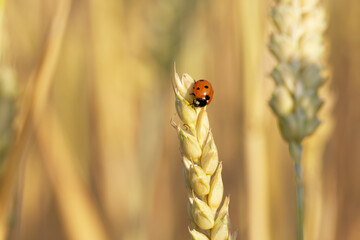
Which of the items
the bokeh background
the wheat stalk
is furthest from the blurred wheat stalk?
the wheat stalk

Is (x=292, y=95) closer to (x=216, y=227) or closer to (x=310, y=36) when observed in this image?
(x=310, y=36)

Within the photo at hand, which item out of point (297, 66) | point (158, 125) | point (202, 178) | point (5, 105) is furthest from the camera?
point (158, 125)

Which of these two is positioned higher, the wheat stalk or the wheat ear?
the wheat ear

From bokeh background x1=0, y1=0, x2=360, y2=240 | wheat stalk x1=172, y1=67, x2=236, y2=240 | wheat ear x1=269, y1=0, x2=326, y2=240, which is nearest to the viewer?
wheat stalk x1=172, y1=67, x2=236, y2=240

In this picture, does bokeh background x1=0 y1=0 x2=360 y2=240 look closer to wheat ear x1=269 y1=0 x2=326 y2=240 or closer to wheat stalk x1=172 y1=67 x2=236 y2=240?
wheat ear x1=269 y1=0 x2=326 y2=240

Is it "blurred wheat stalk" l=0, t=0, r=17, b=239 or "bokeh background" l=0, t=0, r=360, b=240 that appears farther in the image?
"bokeh background" l=0, t=0, r=360, b=240

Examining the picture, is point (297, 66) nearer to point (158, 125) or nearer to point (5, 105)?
point (5, 105)

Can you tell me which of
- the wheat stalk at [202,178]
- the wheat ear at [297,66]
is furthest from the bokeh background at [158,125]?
the wheat stalk at [202,178]

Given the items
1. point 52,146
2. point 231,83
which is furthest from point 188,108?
point 231,83

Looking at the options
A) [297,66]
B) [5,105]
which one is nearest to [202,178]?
[297,66]
